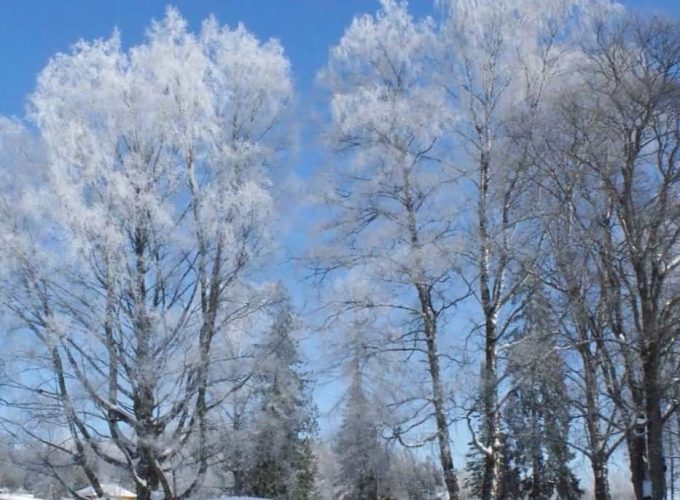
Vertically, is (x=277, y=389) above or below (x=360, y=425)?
above

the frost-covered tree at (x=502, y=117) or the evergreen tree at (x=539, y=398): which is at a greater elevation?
the frost-covered tree at (x=502, y=117)

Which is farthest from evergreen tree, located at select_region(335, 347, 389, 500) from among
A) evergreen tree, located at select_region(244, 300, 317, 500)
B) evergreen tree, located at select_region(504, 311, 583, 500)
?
evergreen tree, located at select_region(504, 311, 583, 500)

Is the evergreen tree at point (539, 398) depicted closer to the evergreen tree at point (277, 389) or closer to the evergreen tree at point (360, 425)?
the evergreen tree at point (360, 425)

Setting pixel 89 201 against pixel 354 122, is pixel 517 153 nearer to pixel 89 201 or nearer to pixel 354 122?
pixel 354 122

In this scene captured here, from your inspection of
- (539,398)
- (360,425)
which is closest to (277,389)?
(360,425)

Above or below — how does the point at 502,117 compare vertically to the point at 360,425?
above

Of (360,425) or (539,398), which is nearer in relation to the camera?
(360,425)

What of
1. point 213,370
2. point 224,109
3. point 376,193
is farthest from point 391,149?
point 213,370

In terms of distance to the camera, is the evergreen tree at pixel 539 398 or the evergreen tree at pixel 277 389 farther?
the evergreen tree at pixel 277 389

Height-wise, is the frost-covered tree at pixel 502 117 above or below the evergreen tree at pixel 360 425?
above

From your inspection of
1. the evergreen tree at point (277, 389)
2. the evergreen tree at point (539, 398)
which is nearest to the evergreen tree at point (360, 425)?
the evergreen tree at point (277, 389)

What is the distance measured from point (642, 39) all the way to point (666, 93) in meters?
1.25

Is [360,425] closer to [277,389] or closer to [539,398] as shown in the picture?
[277,389]

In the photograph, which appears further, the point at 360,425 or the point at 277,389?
the point at 277,389
